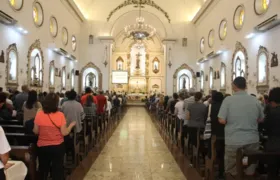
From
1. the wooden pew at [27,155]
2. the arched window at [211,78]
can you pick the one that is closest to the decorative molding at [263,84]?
the arched window at [211,78]

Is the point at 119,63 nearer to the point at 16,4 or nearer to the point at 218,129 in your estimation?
the point at 16,4

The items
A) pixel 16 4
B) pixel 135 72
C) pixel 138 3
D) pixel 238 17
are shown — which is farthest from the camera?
pixel 135 72

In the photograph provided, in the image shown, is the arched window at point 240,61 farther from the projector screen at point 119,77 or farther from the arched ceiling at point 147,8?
the projector screen at point 119,77

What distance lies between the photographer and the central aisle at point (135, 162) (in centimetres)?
632

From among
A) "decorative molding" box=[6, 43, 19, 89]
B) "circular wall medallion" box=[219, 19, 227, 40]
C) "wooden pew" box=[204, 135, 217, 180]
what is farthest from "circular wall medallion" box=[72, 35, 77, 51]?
"wooden pew" box=[204, 135, 217, 180]

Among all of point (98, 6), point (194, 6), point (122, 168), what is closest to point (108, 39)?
point (98, 6)

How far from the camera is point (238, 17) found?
16797 mm

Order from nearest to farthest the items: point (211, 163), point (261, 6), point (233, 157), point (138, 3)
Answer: point (233, 157)
point (211, 163)
point (261, 6)
point (138, 3)

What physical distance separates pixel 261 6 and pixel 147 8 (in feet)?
47.4

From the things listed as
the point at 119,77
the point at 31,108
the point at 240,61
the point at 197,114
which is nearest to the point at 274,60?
the point at 240,61

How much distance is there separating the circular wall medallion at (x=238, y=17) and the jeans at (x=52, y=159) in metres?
13.6

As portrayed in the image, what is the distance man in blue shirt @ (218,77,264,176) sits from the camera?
4.30 meters

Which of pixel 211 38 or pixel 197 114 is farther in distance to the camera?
pixel 211 38

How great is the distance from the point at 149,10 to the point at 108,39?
166 inches
